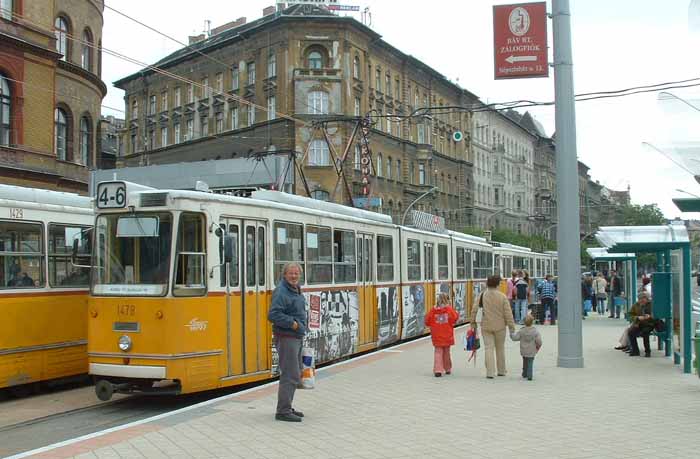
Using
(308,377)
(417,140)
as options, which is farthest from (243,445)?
(417,140)

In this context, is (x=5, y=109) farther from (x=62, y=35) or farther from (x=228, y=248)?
(x=228, y=248)

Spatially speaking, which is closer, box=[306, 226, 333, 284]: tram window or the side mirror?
the side mirror

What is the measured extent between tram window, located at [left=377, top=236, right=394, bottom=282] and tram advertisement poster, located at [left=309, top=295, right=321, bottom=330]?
3.37 metres

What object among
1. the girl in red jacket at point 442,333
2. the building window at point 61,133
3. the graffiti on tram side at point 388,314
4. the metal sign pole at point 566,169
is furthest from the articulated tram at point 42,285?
the building window at point 61,133

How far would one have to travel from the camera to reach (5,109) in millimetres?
26953

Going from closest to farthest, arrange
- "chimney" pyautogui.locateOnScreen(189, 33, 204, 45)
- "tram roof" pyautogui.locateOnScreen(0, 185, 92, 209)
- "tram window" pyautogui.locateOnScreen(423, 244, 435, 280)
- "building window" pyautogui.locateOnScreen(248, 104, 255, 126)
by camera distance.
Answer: "tram roof" pyautogui.locateOnScreen(0, 185, 92, 209)
"tram window" pyautogui.locateOnScreen(423, 244, 435, 280)
"building window" pyautogui.locateOnScreen(248, 104, 255, 126)
"chimney" pyautogui.locateOnScreen(189, 33, 204, 45)

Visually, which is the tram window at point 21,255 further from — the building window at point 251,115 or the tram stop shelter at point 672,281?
the building window at point 251,115

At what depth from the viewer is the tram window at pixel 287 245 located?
11.8 metres

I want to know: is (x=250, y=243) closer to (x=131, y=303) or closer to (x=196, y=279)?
(x=196, y=279)

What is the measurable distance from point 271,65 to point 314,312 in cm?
4265

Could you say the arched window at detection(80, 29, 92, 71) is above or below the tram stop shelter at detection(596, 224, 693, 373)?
above

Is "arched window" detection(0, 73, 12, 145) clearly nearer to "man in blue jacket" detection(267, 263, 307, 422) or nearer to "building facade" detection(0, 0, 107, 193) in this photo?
"building facade" detection(0, 0, 107, 193)

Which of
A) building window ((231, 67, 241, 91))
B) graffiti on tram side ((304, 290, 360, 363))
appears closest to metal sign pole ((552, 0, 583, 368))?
graffiti on tram side ((304, 290, 360, 363))

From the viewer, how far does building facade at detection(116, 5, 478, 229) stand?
170 feet
